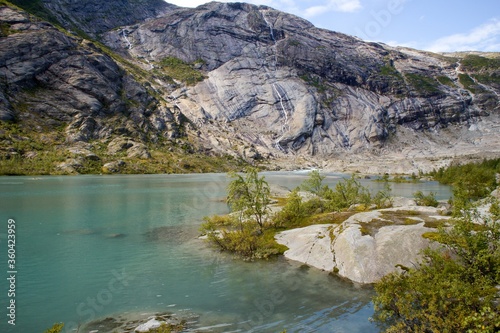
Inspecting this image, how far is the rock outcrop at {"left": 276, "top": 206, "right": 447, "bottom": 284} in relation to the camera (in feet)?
73.4

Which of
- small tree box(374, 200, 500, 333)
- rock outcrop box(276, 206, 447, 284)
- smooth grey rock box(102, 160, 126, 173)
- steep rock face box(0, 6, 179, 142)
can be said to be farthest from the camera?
steep rock face box(0, 6, 179, 142)

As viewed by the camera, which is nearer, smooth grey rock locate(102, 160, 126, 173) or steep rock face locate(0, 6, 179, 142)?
smooth grey rock locate(102, 160, 126, 173)

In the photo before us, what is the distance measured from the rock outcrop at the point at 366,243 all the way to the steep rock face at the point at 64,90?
5863 inches

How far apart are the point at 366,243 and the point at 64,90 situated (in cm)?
18399

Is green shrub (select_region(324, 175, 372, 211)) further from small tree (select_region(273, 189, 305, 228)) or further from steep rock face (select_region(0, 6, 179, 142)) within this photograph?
steep rock face (select_region(0, 6, 179, 142))

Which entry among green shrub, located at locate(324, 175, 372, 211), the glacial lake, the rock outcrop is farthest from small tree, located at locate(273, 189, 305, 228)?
the glacial lake

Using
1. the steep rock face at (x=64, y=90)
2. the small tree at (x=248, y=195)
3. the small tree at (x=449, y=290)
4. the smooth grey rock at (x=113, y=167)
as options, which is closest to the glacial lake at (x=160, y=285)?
the small tree at (x=449, y=290)

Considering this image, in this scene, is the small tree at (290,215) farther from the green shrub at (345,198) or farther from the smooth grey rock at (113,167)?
the smooth grey rock at (113,167)

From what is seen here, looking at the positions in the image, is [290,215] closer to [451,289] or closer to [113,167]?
[451,289]

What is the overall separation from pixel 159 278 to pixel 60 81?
7192 inches

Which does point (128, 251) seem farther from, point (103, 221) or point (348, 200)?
point (348, 200)

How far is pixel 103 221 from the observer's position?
143 ft

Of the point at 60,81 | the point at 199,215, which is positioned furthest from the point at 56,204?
the point at 60,81

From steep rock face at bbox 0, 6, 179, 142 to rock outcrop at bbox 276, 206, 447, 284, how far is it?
14891 centimetres
